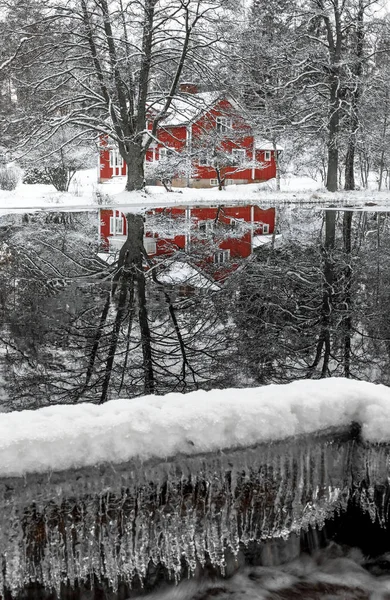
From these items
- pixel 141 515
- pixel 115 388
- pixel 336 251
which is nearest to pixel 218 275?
pixel 336 251

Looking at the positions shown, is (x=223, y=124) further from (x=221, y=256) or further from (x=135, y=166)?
(x=221, y=256)

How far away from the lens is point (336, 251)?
9898mm

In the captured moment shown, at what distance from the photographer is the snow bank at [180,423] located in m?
2.17

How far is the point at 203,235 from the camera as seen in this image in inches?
493

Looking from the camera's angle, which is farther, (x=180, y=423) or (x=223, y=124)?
(x=223, y=124)

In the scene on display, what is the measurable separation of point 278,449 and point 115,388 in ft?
4.65

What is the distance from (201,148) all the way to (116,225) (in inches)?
566

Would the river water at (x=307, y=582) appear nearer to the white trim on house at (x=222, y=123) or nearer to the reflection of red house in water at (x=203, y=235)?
the reflection of red house in water at (x=203, y=235)

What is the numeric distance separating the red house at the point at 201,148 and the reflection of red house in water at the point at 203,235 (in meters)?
6.62

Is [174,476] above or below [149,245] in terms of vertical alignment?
below

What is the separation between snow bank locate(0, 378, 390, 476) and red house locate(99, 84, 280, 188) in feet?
66.7

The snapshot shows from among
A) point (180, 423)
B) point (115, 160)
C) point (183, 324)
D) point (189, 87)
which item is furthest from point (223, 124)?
point (180, 423)

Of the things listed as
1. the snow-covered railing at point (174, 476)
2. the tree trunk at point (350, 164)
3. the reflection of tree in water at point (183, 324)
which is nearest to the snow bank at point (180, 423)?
the snow-covered railing at point (174, 476)

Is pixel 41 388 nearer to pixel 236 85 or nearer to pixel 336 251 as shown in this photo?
pixel 336 251
